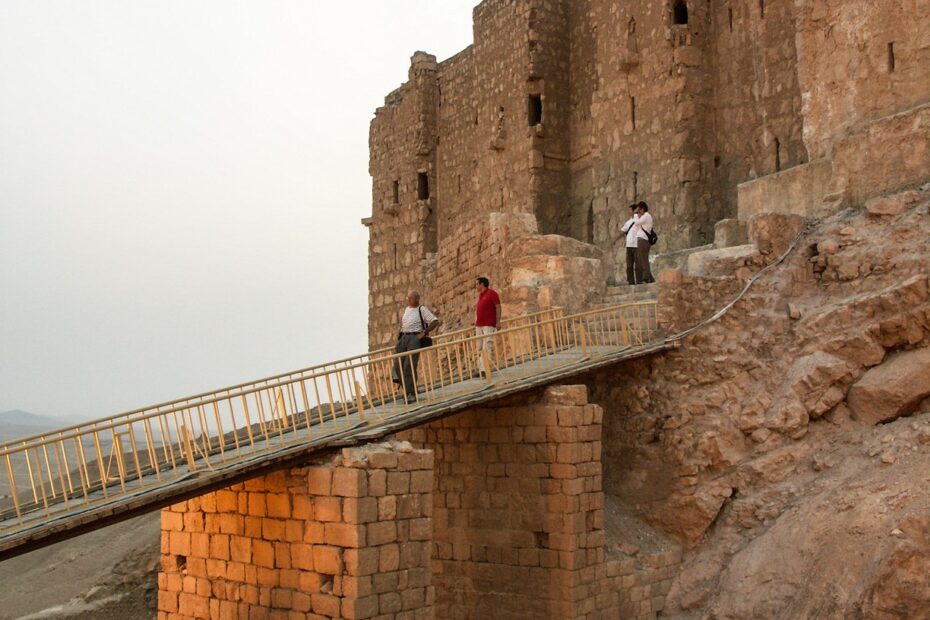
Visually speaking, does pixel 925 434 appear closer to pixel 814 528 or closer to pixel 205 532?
pixel 814 528

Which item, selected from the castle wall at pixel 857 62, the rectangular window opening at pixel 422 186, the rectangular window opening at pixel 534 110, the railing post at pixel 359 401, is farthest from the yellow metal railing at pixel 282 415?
the rectangular window opening at pixel 422 186

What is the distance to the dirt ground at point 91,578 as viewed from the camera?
51.7 feet

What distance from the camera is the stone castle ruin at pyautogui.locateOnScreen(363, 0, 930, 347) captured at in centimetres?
1290

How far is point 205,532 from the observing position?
9570 mm

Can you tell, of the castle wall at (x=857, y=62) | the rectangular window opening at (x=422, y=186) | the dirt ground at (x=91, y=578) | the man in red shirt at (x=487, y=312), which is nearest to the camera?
the man in red shirt at (x=487, y=312)

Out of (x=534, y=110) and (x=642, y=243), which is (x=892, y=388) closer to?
(x=642, y=243)

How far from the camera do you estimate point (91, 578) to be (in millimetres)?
17391

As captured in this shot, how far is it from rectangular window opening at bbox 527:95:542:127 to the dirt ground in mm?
10428

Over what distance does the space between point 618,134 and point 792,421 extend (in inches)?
370

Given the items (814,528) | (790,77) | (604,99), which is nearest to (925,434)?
(814,528)

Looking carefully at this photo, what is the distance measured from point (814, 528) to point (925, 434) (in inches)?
53.2

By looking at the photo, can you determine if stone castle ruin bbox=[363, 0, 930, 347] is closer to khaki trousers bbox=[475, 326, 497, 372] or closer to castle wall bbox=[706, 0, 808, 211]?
castle wall bbox=[706, 0, 808, 211]

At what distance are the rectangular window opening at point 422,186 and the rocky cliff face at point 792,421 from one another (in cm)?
1489

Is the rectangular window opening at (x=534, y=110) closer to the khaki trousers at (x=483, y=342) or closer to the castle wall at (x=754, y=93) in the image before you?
the castle wall at (x=754, y=93)
